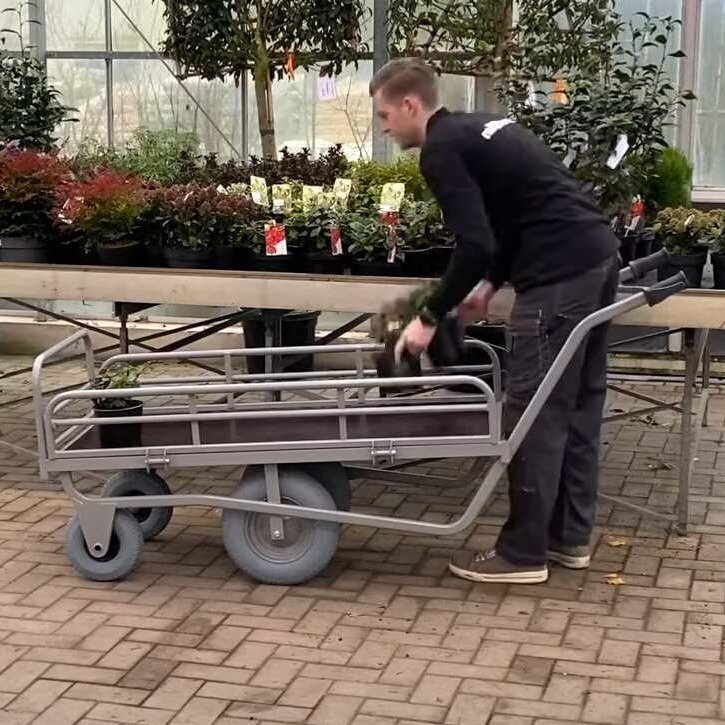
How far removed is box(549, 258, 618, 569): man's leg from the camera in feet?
14.2

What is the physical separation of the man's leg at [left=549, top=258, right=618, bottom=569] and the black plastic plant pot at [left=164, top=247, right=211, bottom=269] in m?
1.72

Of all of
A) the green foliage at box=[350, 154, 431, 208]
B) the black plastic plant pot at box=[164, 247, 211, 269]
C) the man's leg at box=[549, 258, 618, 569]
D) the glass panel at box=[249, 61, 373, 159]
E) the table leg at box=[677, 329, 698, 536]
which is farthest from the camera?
the glass panel at box=[249, 61, 373, 159]

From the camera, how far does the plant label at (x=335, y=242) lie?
5.12 meters

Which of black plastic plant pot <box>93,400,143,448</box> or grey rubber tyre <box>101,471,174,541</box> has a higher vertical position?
black plastic plant pot <box>93,400,143,448</box>

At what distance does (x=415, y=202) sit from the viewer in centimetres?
547

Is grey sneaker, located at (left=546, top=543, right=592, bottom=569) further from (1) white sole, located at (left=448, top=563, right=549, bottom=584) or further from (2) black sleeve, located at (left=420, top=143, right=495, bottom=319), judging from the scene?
(2) black sleeve, located at (left=420, top=143, right=495, bottom=319)

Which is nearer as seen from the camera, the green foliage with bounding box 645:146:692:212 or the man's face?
the man's face

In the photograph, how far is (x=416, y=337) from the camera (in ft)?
12.9

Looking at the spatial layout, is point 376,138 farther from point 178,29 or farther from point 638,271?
point 638,271

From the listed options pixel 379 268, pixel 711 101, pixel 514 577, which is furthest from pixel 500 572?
pixel 711 101

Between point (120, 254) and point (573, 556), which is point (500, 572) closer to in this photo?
point (573, 556)

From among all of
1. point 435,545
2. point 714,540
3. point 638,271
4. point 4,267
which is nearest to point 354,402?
point 435,545

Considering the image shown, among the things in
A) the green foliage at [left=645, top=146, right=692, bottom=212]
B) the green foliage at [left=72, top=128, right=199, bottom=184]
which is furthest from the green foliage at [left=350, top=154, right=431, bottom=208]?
the green foliage at [left=645, top=146, right=692, bottom=212]

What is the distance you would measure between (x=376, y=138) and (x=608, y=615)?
4339 mm
